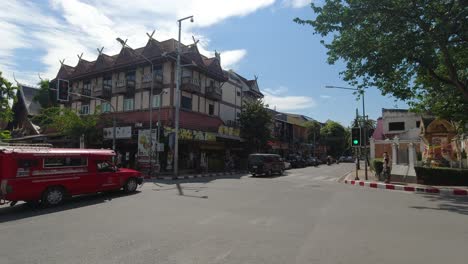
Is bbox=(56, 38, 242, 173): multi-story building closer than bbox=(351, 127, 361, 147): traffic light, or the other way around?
bbox=(351, 127, 361, 147): traffic light

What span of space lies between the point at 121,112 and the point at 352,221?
2925 centimetres

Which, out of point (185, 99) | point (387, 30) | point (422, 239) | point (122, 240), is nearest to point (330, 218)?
point (422, 239)

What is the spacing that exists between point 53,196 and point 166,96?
20010mm

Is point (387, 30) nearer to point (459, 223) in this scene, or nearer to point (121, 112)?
point (459, 223)

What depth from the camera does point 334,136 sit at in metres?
78.4

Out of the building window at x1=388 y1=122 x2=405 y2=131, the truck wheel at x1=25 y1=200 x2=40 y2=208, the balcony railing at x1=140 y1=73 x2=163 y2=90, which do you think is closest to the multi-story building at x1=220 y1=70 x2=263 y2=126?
the balcony railing at x1=140 y1=73 x2=163 y2=90

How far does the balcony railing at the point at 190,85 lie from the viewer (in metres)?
30.4

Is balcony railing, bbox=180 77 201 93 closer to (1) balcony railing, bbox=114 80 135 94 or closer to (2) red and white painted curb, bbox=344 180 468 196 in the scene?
(1) balcony railing, bbox=114 80 135 94

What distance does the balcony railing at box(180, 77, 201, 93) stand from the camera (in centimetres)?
3044

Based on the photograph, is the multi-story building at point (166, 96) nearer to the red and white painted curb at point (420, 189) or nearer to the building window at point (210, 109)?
the building window at point (210, 109)

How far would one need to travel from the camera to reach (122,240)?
645 cm

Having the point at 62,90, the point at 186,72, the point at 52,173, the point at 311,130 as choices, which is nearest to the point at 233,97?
the point at 186,72

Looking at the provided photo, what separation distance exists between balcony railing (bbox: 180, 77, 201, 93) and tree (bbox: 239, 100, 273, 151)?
722 cm

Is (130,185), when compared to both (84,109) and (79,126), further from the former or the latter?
(84,109)
